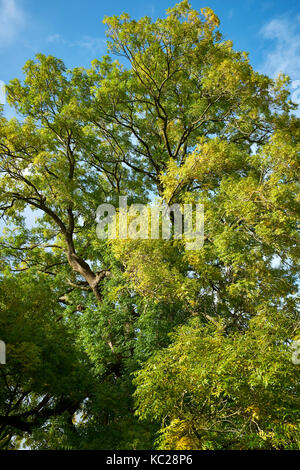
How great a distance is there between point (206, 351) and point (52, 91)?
10.3m

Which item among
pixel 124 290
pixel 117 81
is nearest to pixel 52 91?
pixel 117 81

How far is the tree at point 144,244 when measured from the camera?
5.73 metres

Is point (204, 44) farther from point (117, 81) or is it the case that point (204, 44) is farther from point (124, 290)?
point (124, 290)

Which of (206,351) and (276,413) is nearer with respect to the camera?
(276,413)

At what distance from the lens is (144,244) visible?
8242 millimetres

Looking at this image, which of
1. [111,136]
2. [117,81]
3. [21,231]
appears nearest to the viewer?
[117,81]

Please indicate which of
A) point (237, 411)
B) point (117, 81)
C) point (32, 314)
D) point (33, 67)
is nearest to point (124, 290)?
point (32, 314)

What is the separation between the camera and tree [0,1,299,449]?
18.8ft

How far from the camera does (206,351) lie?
17.1 feet

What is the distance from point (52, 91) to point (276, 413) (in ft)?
37.7

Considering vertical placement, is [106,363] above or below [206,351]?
below

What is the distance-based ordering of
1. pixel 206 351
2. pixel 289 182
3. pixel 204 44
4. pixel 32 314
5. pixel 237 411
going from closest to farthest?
1. pixel 237 411
2. pixel 206 351
3. pixel 32 314
4. pixel 289 182
5. pixel 204 44

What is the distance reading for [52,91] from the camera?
1133 cm
